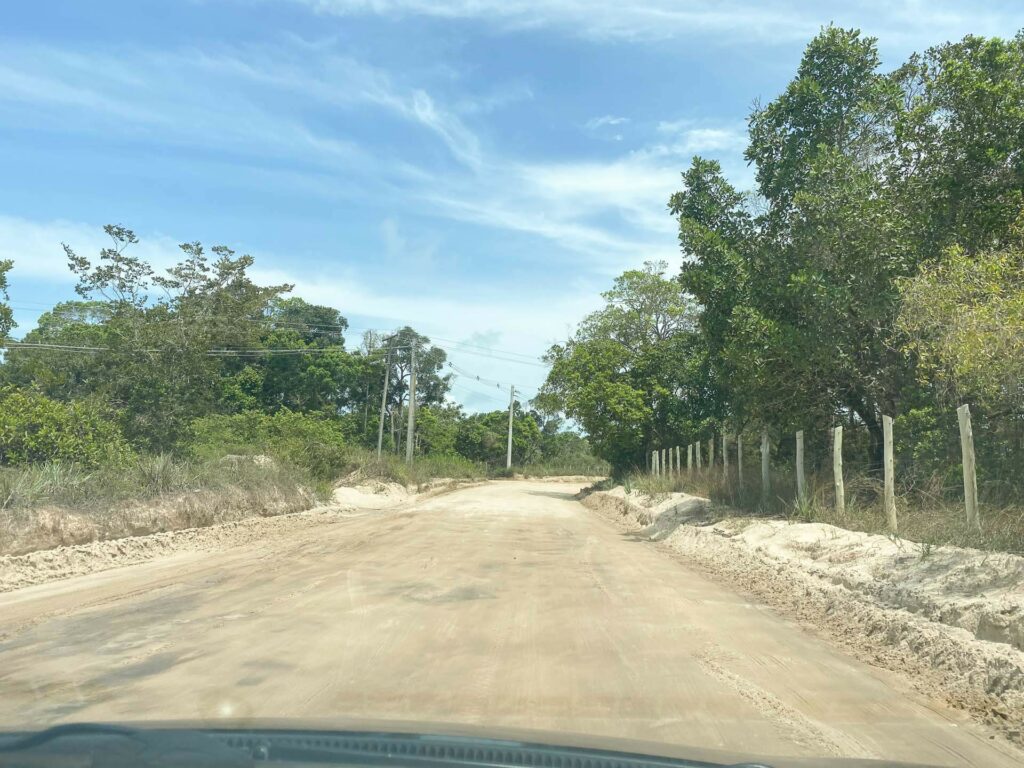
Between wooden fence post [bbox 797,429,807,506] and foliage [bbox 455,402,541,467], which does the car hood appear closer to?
wooden fence post [bbox 797,429,807,506]

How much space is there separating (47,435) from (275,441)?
531 inches

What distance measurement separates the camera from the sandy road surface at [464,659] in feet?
17.2

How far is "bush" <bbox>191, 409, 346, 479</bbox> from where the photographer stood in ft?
98.6

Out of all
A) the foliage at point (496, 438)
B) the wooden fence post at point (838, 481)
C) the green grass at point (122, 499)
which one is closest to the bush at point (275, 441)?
the green grass at point (122, 499)

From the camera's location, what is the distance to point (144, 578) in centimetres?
1162

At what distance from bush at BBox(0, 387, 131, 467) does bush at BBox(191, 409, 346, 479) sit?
5763mm

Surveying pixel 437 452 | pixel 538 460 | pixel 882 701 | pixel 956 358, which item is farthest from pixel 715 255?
pixel 538 460

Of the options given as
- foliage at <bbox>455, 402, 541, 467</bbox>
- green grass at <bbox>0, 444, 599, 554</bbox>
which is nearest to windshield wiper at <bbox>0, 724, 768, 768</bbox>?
green grass at <bbox>0, 444, 599, 554</bbox>

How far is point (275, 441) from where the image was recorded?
108ft

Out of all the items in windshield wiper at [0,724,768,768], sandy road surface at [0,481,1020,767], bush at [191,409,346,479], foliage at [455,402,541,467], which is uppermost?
foliage at [455,402,541,467]

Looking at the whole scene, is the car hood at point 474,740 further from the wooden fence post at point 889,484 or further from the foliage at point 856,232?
the wooden fence post at point 889,484

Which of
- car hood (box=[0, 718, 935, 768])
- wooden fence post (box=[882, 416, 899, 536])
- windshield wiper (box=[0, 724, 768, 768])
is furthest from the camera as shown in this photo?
wooden fence post (box=[882, 416, 899, 536])

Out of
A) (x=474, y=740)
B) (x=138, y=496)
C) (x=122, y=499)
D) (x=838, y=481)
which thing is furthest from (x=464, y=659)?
(x=138, y=496)

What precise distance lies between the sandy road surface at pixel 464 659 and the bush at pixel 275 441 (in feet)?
58.4
